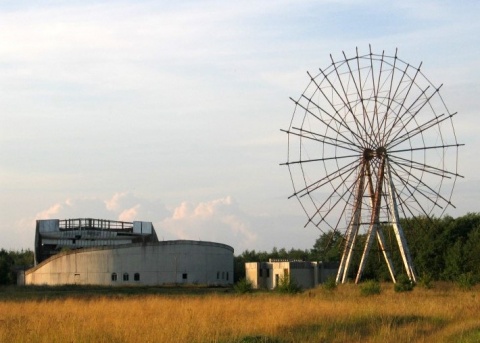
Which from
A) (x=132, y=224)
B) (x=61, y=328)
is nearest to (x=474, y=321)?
(x=61, y=328)

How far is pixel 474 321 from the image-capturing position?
86.2ft

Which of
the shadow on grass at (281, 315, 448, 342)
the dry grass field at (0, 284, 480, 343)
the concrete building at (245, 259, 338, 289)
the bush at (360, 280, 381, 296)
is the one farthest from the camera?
the concrete building at (245, 259, 338, 289)

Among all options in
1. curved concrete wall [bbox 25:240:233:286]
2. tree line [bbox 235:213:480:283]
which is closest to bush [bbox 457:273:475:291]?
tree line [bbox 235:213:480:283]

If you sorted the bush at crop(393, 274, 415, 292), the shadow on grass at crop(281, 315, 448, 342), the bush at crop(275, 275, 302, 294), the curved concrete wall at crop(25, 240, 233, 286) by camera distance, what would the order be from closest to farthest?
the shadow on grass at crop(281, 315, 448, 342) < the bush at crop(393, 274, 415, 292) < the bush at crop(275, 275, 302, 294) < the curved concrete wall at crop(25, 240, 233, 286)

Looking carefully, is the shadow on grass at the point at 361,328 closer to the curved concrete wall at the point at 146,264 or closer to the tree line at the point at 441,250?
the tree line at the point at 441,250

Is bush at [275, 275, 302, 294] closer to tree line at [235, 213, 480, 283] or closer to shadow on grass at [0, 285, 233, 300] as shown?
shadow on grass at [0, 285, 233, 300]

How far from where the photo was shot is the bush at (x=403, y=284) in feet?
157

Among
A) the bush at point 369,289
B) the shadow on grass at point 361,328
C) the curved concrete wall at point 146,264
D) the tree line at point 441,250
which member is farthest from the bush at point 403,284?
the curved concrete wall at point 146,264

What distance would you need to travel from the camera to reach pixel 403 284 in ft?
159

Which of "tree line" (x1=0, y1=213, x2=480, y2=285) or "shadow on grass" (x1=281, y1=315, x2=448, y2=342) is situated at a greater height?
"tree line" (x1=0, y1=213, x2=480, y2=285)

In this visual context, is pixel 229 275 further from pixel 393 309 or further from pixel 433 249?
pixel 393 309

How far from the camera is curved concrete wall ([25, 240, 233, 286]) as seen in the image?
311 ft

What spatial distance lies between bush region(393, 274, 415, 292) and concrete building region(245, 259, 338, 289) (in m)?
45.1

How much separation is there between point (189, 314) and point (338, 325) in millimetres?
5612
